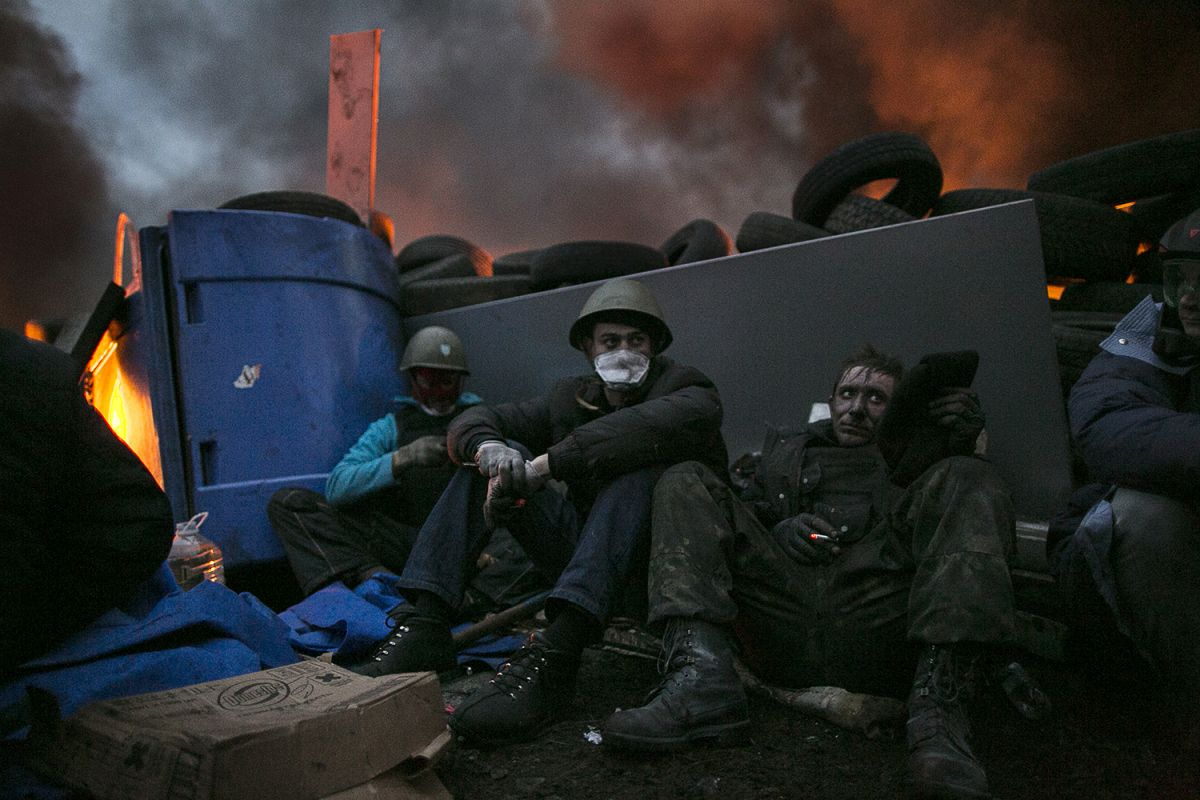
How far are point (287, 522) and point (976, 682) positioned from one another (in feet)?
9.53

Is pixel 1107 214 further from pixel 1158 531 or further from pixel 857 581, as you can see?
pixel 857 581

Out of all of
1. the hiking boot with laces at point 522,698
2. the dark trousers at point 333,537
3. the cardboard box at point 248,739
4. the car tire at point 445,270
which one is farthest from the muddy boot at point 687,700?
the car tire at point 445,270

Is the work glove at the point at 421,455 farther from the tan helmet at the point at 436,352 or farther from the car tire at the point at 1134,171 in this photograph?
the car tire at the point at 1134,171

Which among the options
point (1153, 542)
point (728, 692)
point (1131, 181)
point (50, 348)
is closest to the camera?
point (50, 348)

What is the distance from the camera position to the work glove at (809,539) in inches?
83.7

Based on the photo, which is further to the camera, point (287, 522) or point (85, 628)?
point (287, 522)

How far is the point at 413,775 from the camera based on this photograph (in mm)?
1415

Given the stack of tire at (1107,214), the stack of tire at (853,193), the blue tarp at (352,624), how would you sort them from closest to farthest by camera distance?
1. the blue tarp at (352,624)
2. the stack of tire at (1107,214)
3. the stack of tire at (853,193)

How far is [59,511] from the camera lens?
4.57ft

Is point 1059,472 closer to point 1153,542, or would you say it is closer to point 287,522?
point 1153,542

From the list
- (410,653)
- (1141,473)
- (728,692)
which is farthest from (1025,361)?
(410,653)

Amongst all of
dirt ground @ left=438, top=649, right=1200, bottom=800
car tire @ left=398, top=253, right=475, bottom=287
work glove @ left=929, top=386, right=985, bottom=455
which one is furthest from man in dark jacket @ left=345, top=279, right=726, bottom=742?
car tire @ left=398, top=253, right=475, bottom=287

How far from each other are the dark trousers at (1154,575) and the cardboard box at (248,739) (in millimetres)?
1557

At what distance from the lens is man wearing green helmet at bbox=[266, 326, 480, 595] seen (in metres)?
3.41
